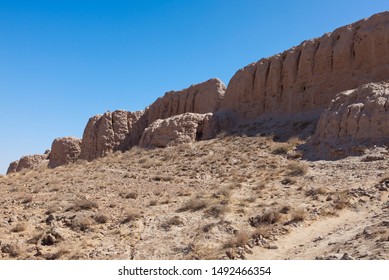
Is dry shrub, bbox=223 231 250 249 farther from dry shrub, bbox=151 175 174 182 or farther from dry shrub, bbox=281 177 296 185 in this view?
dry shrub, bbox=151 175 174 182

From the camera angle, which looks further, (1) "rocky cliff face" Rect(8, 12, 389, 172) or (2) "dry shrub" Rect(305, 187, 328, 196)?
(1) "rocky cliff face" Rect(8, 12, 389, 172)

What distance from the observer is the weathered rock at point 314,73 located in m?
19.6

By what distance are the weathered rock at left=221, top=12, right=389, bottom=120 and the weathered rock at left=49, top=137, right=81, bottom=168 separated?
14.9 metres

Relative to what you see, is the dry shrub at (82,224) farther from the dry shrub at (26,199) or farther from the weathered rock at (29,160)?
the weathered rock at (29,160)

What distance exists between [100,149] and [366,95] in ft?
69.6

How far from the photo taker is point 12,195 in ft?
48.2

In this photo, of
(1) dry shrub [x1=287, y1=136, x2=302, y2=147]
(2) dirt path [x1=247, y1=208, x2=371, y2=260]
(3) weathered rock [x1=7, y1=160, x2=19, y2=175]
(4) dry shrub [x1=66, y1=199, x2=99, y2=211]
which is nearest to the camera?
(2) dirt path [x1=247, y1=208, x2=371, y2=260]

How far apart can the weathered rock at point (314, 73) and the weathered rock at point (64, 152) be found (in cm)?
1494

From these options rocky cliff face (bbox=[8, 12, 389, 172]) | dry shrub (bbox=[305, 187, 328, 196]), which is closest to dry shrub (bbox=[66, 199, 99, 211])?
dry shrub (bbox=[305, 187, 328, 196])

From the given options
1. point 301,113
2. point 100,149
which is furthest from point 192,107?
point 301,113

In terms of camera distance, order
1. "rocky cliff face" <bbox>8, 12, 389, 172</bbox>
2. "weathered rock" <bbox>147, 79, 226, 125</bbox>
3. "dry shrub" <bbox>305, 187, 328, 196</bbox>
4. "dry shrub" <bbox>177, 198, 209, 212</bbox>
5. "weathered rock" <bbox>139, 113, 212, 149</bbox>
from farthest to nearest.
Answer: "weathered rock" <bbox>147, 79, 226, 125</bbox>
"weathered rock" <bbox>139, 113, 212, 149</bbox>
"rocky cliff face" <bbox>8, 12, 389, 172</bbox>
"dry shrub" <bbox>305, 187, 328, 196</bbox>
"dry shrub" <bbox>177, 198, 209, 212</bbox>

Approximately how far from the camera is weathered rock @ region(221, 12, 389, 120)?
19609mm

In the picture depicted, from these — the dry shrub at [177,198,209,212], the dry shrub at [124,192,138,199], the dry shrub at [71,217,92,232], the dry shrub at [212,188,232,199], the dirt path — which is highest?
the dry shrub at [124,192,138,199]

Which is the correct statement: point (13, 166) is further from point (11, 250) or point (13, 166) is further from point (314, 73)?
point (11, 250)
